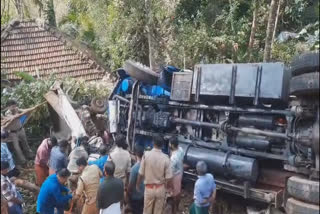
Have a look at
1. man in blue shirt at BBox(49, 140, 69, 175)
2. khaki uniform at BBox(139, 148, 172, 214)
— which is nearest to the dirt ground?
khaki uniform at BBox(139, 148, 172, 214)

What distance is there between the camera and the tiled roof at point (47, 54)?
14898mm

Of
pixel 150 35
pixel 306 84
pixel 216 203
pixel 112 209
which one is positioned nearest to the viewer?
pixel 306 84

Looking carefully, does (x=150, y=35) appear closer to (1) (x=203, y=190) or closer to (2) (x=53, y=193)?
(1) (x=203, y=190)

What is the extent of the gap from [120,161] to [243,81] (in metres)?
2.16

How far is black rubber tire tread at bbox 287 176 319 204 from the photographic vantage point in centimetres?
532

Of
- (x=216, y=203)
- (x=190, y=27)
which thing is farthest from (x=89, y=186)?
(x=190, y=27)

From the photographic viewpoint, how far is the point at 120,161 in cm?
654

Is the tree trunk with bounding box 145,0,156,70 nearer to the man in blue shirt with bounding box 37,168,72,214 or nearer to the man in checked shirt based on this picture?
the man in blue shirt with bounding box 37,168,72,214

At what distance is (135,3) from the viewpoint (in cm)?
1471

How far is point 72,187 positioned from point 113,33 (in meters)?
10.5

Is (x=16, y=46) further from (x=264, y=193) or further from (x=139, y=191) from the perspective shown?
(x=264, y=193)

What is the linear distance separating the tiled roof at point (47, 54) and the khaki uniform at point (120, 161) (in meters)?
8.70

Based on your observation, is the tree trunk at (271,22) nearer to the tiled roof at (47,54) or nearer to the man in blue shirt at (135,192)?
the man in blue shirt at (135,192)

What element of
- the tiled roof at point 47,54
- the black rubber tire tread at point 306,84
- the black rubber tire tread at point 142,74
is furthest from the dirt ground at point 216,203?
the tiled roof at point 47,54
